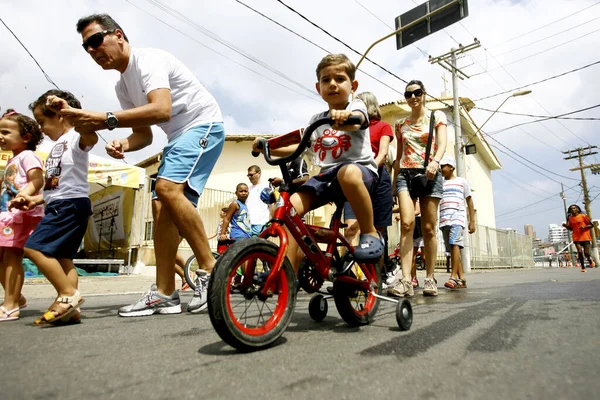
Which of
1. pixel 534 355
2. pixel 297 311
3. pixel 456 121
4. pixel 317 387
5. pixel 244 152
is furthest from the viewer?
pixel 244 152

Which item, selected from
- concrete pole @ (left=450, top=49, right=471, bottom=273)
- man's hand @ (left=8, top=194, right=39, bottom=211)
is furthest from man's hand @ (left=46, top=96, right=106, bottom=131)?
concrete pole @ (left=450, top=49, right=471, bottom=273)

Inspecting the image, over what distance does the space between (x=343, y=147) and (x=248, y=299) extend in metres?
1.03

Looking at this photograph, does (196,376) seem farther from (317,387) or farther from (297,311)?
(297,311)

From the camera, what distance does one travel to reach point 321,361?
1515 mm

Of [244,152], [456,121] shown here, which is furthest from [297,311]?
[244,152]

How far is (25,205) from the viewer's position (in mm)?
2762

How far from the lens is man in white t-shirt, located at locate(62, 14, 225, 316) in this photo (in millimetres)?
2707

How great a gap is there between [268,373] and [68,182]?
2.19 meters

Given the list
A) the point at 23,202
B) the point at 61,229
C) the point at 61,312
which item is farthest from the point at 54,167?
the point at 61,312

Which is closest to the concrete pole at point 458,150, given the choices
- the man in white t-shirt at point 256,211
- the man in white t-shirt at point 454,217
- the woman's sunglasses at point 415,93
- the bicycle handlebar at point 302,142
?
the man in white t-shirt at point 454,217

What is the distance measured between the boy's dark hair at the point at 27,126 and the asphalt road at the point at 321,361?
140 cm

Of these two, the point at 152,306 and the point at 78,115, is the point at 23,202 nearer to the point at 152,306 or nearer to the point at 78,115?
the point at 78,115

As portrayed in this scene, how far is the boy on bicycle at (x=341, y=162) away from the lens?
220cm

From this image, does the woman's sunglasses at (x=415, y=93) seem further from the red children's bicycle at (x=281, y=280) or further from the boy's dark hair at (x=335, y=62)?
the red children's bicycle at (x=281, y=280)
